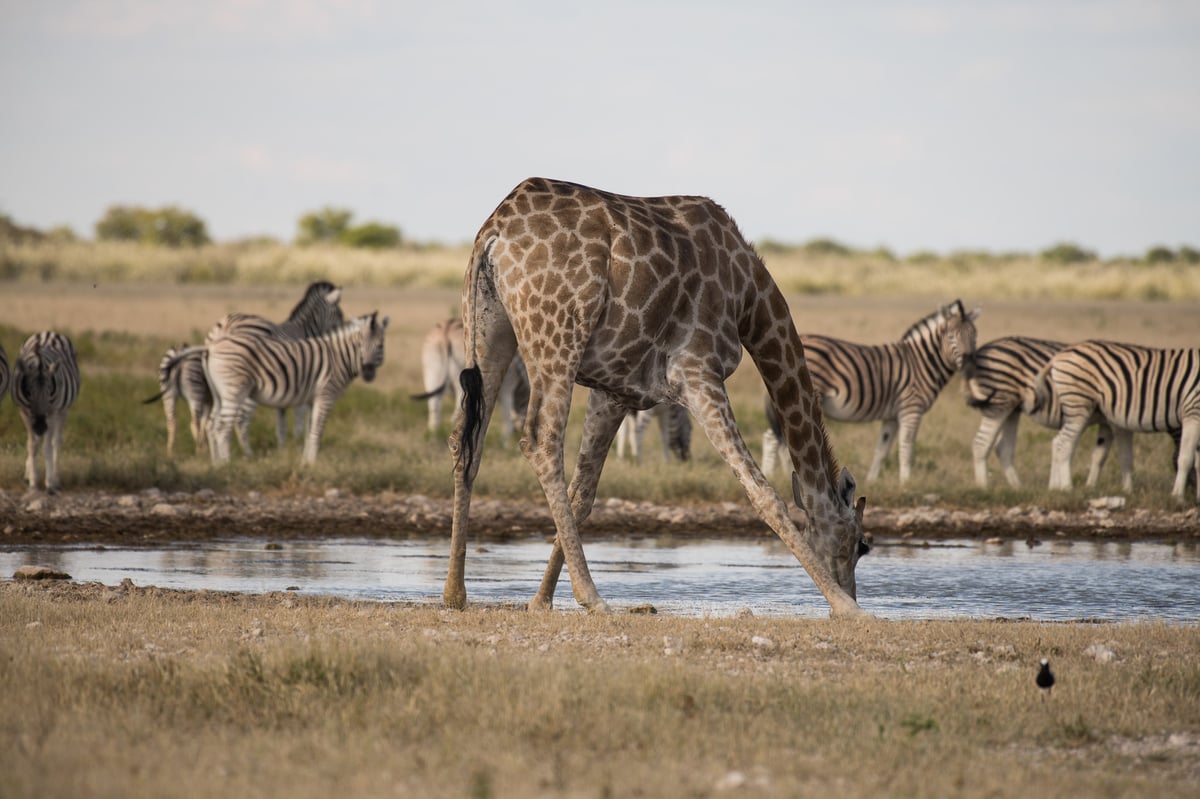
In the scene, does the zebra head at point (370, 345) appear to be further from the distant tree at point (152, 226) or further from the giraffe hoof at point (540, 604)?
the distant tree at point (152, 226)

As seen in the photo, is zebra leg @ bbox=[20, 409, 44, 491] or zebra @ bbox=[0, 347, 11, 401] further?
zebra @ bbox=[0, 347, 11, 401]

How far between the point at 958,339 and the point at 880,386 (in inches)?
46.6

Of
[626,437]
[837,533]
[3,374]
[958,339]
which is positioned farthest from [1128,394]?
[3,374]

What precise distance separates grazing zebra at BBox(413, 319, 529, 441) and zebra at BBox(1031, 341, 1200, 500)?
761 cm

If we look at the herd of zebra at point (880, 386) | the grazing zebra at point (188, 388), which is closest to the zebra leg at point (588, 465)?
the herd of zebra at point (880, 386)

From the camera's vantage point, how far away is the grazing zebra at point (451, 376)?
2084cm

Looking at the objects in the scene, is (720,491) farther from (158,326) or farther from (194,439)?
(158,326)

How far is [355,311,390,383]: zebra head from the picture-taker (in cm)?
1881

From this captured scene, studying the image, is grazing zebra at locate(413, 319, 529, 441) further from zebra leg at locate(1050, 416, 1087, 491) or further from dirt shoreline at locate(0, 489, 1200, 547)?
zebra leg at locate(1050, 416, 1087, 491)

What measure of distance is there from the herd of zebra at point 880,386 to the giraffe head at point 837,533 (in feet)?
22.6

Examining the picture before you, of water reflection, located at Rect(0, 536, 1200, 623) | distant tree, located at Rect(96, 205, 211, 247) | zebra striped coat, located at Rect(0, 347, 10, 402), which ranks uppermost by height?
distant tree, located at Rect(96, 205, 211, 247)

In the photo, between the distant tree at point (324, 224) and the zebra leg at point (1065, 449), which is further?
the distant tree at point (324, 224)

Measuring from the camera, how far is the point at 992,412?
17391 mm

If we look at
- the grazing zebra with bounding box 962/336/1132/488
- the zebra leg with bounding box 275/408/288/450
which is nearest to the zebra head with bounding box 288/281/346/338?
the zebra leg with bounding box 275/408/288/450
